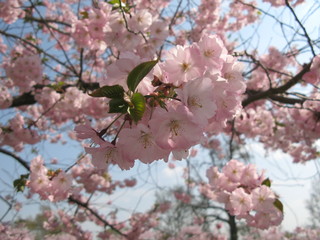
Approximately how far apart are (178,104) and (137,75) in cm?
14

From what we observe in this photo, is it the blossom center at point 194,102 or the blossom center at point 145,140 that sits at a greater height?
the blossom center at point 194,102

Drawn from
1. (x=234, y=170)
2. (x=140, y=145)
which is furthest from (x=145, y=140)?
(x=234, y=170)

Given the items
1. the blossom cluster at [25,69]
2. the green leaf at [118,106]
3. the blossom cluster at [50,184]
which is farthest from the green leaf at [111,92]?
the blossom cluster at [25,69]

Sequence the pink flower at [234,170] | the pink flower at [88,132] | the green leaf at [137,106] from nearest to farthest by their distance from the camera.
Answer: the green leaf at [137,106] → the pink flower at [88,132] → the pink flower at [234,170]

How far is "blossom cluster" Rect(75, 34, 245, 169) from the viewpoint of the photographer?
72 cm

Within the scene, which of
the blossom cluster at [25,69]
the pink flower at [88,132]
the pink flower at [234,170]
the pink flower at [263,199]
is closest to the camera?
the pink flower at [88,132]

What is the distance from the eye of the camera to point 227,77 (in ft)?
2.88

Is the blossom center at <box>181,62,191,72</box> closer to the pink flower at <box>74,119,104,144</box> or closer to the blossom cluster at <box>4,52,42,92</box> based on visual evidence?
the pink flower at <box>74,119,104,144</box>

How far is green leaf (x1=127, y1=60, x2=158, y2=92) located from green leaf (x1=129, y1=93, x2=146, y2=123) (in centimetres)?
3

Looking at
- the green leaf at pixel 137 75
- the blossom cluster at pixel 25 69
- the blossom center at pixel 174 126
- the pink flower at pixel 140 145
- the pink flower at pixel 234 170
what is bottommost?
the pink flower at pixel 140 145

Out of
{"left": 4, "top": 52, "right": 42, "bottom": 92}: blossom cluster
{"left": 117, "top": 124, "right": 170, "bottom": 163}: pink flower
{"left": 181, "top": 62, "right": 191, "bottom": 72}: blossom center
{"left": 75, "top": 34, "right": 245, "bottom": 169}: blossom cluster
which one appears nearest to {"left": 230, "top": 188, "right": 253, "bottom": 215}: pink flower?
{"left": 75, "top": 34, "right": 245, "bottom": 169}: blossom cluster

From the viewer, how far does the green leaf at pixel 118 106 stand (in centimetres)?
71

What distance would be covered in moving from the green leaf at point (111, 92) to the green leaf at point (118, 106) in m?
0.02

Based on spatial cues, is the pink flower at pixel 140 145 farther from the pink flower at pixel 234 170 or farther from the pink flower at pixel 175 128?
the pink flower at pixel 234 170
